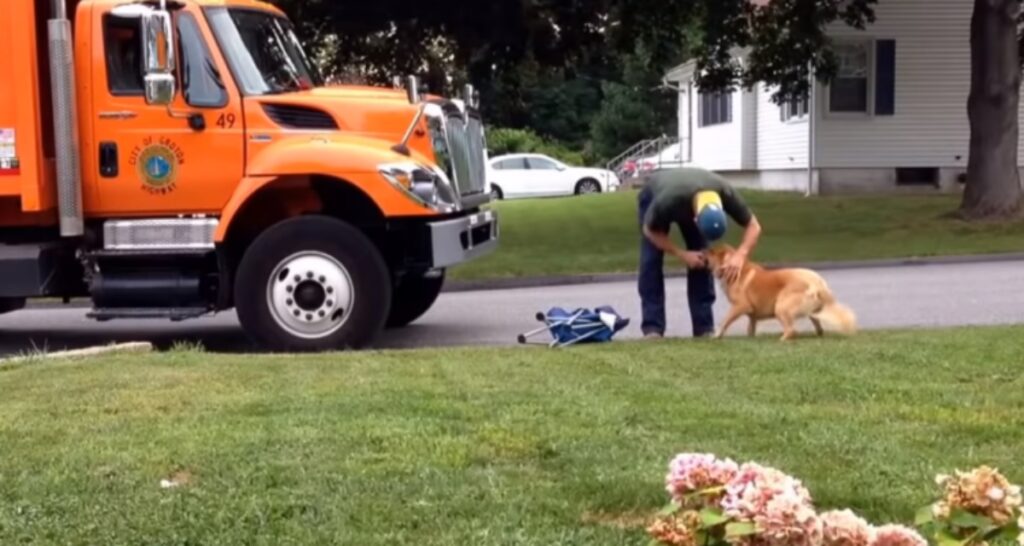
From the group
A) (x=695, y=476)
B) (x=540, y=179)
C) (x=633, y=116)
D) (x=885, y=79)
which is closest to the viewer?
(x=695, y=476)

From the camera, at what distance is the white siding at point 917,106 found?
2853cm

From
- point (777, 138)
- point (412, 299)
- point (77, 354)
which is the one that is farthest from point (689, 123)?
point (77, 354)

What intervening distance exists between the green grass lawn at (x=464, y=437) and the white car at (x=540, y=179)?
32735 mm

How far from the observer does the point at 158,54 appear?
9727mm

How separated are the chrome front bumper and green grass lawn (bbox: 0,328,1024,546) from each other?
1708mm

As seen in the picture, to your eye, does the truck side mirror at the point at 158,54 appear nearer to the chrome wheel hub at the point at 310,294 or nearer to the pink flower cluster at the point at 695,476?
the chrome wheel hub at the point at 310,294

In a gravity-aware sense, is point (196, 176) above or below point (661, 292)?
above

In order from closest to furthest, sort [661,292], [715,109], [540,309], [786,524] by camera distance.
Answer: [786,524], [661,292], [540,309], [715,109]

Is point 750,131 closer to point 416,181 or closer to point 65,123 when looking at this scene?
point 416,181

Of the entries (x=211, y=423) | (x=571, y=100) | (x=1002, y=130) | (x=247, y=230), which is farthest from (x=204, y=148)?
(x=571, y=100)

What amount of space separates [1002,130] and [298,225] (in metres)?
14.5

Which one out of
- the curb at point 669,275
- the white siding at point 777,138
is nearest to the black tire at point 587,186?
the white siding at point 777,138

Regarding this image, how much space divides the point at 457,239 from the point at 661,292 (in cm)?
153

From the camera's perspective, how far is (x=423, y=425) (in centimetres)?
580
